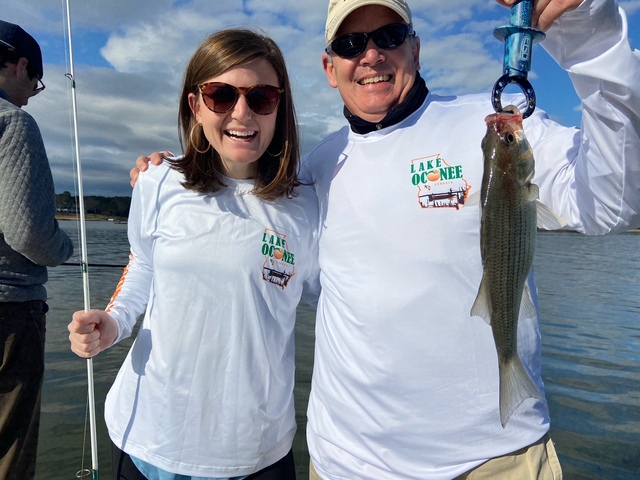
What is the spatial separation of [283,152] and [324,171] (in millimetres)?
272

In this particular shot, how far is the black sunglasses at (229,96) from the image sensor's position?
2.56 metres

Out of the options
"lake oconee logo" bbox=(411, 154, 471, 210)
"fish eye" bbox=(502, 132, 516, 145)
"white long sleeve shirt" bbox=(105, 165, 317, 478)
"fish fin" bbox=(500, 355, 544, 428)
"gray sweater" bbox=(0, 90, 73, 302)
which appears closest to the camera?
"fish eye" bbox=(502, 132, 516, 145)

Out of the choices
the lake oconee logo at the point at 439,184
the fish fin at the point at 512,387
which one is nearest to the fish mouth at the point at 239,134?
the lake oconee logo at the point at 439,184

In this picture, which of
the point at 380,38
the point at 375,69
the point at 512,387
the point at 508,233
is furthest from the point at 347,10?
the point at 512,387

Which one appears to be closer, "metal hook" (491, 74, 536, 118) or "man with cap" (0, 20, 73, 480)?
"metal hook" (491, 74, 536, 118)

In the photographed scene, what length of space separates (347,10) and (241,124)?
2.73 feet

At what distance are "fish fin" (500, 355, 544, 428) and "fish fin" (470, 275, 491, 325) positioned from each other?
8.2 inches

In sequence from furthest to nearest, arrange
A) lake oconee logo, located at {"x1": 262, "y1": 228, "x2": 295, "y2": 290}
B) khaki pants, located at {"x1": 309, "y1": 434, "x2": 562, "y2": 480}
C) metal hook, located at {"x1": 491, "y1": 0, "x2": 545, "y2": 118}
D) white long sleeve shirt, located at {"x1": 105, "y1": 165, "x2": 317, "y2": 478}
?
lake oconee logo, located at {"x1": 262, "y1": 228, "x2": 295, "y2": 290} → white long sleeve shirt, located at {"x1": 105, "y1": 165, "x2": 317, "y2": 478} → khaki pants, located at {"x1": 309, "y1": 434, "x2": 562, "y2": 480} → metal hook, located at {"x1": 491, "y1": 0, "x2": 545, "y2": 118}

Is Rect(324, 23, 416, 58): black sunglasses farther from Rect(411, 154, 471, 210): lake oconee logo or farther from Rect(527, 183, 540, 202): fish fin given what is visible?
Rect(527, 183, 540, 202): fish fin

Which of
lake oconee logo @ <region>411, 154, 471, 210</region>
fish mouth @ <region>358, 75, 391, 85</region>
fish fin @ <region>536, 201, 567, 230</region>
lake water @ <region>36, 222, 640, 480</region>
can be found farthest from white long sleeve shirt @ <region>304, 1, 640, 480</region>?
lake water @ <region>36, 222, 640, 480</region>

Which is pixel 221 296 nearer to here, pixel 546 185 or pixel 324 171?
pixel 324 171

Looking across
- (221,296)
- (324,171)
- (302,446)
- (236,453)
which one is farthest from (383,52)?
(302,446)

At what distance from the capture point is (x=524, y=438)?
2.12m

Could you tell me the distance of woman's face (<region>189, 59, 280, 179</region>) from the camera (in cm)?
257
